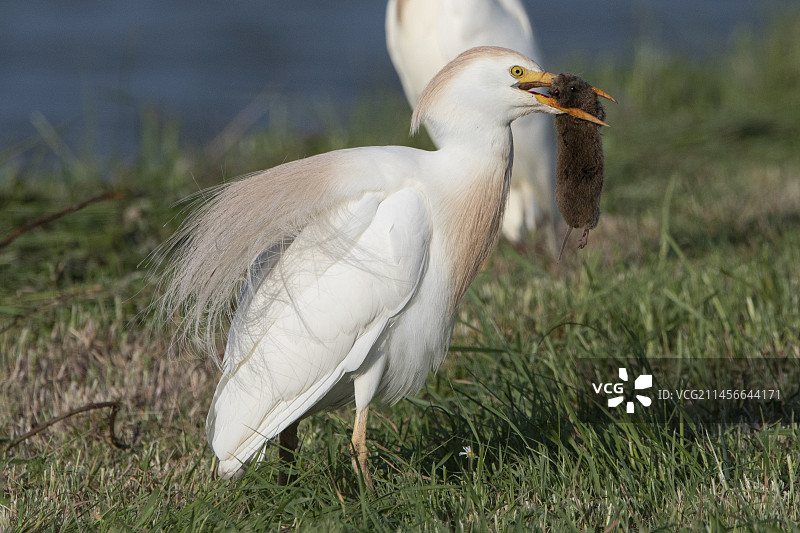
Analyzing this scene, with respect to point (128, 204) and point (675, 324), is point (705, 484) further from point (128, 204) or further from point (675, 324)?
point (128, 204)

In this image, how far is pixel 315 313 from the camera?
98.8 inches

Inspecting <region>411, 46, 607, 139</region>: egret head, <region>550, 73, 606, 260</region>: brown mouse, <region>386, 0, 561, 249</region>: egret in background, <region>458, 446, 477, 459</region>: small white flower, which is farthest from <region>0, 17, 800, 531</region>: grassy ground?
<region>411, 46, 607, 139</region>: egret head

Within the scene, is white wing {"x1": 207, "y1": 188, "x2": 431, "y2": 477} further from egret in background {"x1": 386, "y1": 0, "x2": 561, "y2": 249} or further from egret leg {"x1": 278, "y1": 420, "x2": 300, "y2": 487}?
egret in background {"x1": 386, "y1": 0, "x2": 561, "y2": 249}

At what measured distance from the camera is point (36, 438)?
307cm

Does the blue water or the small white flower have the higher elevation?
the small white flower

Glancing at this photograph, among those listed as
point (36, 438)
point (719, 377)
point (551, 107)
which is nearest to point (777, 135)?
point (719, 377)

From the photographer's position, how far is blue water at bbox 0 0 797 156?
37.4 feet

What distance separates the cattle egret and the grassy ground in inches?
8.3

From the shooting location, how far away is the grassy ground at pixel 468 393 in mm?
2414

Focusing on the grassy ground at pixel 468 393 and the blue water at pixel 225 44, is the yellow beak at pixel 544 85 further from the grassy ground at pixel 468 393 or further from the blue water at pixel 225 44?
the blue water at pixel 225 44

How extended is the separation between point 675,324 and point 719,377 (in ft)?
0.99

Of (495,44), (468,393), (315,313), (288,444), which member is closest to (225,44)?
(495,44)

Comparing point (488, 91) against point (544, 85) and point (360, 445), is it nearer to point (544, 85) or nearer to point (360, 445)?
point (544, 85)

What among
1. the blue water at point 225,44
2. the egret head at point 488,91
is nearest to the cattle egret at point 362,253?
the egret head at point 488,91
